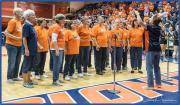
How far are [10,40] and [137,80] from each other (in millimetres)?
2870

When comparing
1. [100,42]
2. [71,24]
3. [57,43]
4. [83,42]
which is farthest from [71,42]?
[100,42]

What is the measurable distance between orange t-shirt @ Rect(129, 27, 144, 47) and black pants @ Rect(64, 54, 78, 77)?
176 cm

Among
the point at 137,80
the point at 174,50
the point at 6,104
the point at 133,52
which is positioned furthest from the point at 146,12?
the point at 6,104

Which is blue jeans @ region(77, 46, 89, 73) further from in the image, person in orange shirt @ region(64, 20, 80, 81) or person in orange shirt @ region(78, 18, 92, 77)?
person in orange shirt @ region(64, 20, 80, 81)

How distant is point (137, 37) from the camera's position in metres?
7.52

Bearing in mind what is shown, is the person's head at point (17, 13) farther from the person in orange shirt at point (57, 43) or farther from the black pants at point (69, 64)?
the black pants at point (69, 64)

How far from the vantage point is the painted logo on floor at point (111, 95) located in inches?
190

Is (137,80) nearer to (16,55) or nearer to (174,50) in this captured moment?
(16,55)

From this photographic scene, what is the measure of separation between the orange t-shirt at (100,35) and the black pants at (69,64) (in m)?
0.94

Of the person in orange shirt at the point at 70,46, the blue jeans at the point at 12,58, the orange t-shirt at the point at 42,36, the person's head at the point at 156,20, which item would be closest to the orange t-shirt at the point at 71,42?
the person in orange shirt at the point at 70,46

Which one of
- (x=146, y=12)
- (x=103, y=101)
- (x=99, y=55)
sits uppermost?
(x=146, y=12)

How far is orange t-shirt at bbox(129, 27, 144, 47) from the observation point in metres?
7.50

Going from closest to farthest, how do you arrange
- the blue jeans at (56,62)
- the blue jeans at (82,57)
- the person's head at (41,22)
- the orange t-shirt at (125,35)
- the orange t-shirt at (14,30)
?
1. the blue jeans at (56,62)
2. the orange t-shirt at (14,30)
3. the person's head at (41,22)
4. the blue jeans at (82,57)
5. the orange t-shirt at (125,35)

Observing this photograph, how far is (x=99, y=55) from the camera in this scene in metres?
7.26
